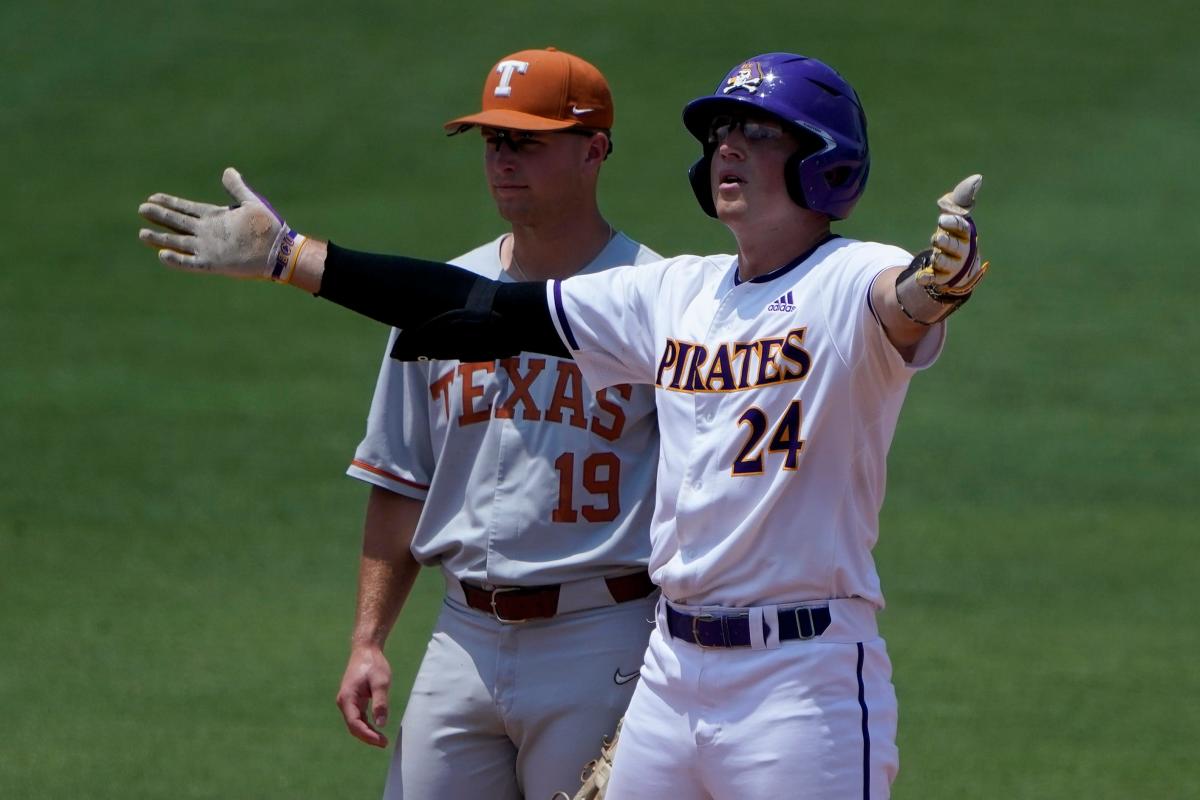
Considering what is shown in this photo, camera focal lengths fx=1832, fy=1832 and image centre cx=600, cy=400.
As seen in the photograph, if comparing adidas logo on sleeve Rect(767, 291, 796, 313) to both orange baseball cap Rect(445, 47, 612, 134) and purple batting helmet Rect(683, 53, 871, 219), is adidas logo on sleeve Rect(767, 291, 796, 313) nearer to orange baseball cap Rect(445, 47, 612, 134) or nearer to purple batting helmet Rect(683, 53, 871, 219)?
purple batting helmet Rect(683, 53, 871, 219)

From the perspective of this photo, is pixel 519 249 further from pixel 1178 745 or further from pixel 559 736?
pixel 1178 745

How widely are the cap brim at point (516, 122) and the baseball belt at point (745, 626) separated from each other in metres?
1.28

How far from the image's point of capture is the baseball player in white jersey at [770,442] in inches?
123

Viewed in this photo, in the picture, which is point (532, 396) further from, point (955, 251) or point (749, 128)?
point (955, 251)

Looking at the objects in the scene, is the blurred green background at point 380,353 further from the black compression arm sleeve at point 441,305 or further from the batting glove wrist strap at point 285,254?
the batting glove wrist strap at point 285,254

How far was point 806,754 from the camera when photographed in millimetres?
3102

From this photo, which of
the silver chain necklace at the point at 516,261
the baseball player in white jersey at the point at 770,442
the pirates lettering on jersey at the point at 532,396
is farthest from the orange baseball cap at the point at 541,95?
the baseball player in white jersey at the point at 770,442

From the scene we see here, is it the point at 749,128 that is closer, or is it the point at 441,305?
the point at 749,128

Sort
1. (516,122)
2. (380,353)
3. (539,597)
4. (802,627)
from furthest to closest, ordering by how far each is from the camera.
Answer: (380,353) < (516,122) < (539,597) < (802,627)

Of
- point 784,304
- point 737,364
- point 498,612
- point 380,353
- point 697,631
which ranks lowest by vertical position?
point 380,353

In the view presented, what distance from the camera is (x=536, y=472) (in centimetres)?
393

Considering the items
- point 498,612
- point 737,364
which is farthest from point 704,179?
point 498,612

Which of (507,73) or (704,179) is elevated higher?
(507,73)

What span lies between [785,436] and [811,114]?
0.60 metres
